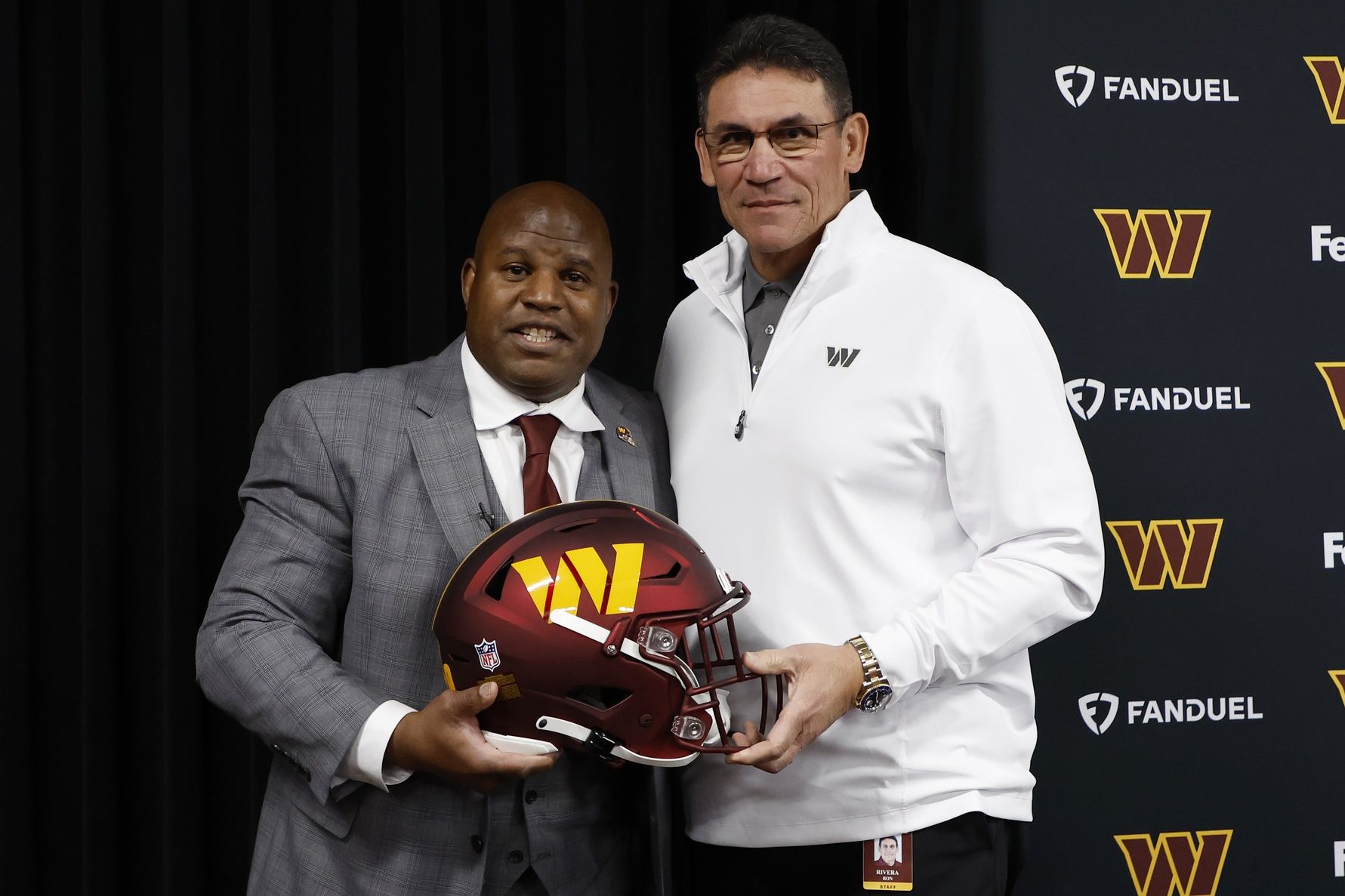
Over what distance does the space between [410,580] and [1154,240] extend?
5.42ft

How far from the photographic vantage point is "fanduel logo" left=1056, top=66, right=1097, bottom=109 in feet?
7.86

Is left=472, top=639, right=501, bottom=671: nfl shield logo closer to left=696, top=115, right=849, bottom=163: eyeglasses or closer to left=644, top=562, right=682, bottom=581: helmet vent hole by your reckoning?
left=644, top=562, right=682, bottom=581: helmet vent hole

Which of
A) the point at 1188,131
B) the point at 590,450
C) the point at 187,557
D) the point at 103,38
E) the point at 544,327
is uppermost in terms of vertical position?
the point at 103,38

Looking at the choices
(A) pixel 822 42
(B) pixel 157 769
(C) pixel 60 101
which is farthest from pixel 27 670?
(A) pixel 822 42

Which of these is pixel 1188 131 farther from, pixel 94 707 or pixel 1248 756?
pixel 94 707

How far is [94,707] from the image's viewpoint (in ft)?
8.21

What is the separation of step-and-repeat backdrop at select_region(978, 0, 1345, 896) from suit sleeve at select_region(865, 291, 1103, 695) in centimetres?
66

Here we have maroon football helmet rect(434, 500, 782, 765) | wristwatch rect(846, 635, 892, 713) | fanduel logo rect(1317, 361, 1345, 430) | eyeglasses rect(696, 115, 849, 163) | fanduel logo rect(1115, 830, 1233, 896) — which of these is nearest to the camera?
maroon football helmet rect(434, 500, 782, 765)

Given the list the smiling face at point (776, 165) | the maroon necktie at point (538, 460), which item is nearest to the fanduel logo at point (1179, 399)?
the smiling face at point (776, 165)

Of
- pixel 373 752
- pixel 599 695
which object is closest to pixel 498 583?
pixel 599 695

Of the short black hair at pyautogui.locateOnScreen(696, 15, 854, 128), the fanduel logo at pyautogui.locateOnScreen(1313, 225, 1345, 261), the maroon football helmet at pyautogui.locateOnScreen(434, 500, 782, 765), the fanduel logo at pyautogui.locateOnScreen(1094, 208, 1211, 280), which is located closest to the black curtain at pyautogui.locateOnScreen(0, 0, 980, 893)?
the fanduel logo at pyautogui.locateOnScreen(1094, 208, 1211, 280)

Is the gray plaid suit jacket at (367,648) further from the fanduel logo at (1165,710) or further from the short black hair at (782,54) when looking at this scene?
the fanduel logo at (1165,710)

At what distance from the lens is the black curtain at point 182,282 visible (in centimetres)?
250

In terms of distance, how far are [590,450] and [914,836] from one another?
772mm
